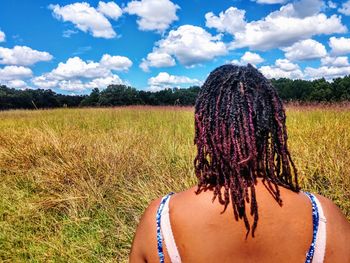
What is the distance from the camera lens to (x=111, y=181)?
4.33 metres

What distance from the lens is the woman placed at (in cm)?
111

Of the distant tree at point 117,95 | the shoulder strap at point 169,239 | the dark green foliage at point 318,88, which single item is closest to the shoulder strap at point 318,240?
the shoulder strap at point 169,239

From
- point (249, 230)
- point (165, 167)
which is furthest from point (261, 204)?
point (165, 167)

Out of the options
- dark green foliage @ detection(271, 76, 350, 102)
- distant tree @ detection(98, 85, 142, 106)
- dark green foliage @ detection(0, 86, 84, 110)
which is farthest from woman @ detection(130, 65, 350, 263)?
distant tree @ detection(98, 85, 142, 106)

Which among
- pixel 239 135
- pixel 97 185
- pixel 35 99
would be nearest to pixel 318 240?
pixel 239 135

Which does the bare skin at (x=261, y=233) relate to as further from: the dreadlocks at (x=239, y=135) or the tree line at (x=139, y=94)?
the tree line at (x=139, y=94)

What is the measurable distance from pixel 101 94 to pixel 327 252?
5197 cm

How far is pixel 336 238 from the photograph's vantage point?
1108 mm

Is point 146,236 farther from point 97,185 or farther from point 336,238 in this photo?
point 97,185

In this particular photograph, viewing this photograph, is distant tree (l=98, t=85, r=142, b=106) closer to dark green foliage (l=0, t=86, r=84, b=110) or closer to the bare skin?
dark green foliage (l=0, t=86, r=84, b=110)

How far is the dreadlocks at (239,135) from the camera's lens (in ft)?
3.71

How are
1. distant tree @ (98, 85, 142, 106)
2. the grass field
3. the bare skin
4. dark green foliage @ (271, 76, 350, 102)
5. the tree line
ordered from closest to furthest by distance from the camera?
the bare skin, the grass field, the tree line, dark green foliage @ (271, 76, 350, 102), distant tree @ (98, 85, 142, 106)

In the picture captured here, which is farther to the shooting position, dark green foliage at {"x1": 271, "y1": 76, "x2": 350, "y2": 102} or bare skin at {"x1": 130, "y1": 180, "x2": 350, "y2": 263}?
dark green foliage at {"x1": 271, "y1": 76, "x2": 350, "y2": 102}

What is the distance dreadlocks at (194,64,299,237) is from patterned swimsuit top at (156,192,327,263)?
10 centimetres
